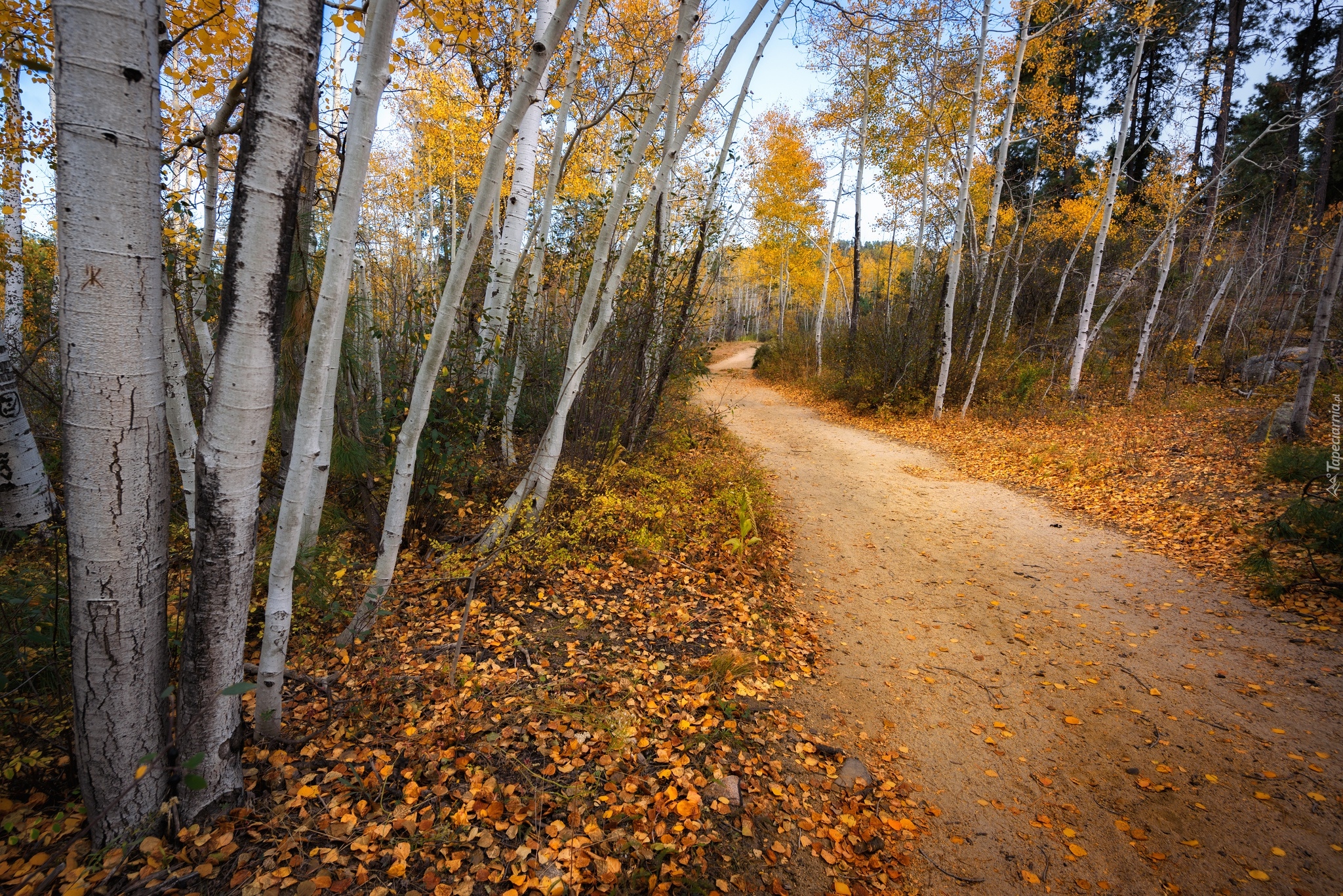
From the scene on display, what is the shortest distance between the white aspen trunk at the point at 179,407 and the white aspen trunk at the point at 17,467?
6.83ft

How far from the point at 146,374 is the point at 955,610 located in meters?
5.54

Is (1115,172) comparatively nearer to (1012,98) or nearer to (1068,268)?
(1012,98)

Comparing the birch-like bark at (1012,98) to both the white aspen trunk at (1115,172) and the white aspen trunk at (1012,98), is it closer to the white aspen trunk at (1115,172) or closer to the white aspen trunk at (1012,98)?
the white aspen trunk at (1012,98)

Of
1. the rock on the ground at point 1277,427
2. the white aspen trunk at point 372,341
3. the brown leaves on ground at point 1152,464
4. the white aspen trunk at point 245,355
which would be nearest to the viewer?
the white aspen trunk at point 245,355

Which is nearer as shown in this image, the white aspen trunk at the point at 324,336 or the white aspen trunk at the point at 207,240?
the white aspen trunk at the point at 324,336

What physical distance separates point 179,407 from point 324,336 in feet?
5.10

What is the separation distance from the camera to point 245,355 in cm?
184

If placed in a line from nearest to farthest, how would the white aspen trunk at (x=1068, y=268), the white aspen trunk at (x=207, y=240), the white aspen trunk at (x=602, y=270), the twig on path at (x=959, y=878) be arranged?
the twig on path at (x=959, y=878) → the white aspen trunk at (x=207, y=240) → the white aspen trunk at (x=602, y=270) → the white aspen trunk at (x=1068, y=268)

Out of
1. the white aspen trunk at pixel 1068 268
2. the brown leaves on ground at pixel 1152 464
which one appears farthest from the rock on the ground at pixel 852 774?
the white aspen trunk at pixel 1068 268

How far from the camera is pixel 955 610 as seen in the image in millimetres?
4773

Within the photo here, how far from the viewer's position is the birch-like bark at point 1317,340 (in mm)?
6664

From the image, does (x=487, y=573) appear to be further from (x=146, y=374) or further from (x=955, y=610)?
(x=955, y=610)

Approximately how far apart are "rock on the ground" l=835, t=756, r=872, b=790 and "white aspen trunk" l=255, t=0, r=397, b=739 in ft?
9.65

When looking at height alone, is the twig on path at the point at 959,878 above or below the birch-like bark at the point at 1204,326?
below
